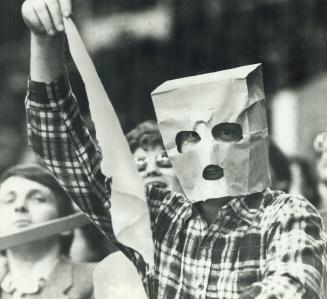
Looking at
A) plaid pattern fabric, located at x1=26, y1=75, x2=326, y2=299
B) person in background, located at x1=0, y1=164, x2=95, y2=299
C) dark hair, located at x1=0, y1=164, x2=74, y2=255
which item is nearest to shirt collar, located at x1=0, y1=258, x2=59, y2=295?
person in background, located at x1=0, y1=164, x2=95, y2=299

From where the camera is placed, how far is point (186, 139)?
1560 mm

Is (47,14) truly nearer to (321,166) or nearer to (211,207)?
(211,207)

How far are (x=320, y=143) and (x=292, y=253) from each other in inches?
21.4

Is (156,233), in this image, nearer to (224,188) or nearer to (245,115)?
(224,188)

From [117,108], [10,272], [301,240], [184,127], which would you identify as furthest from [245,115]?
[10,272]

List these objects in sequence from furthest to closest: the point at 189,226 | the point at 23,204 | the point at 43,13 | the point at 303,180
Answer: the point at 23,204, the point at 303,180, the point at 189,226, the point at 43,13

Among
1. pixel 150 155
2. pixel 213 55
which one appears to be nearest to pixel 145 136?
pixel 150 155

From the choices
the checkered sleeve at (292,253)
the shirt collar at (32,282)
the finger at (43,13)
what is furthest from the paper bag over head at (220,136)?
the shirt collar at (32,282)

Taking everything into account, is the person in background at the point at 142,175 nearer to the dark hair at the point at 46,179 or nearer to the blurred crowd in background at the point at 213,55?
the blurred crowd in background at the point at 213,55

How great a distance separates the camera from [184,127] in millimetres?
1554

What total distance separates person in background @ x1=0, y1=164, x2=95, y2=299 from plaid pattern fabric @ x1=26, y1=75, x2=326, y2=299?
0.96ft

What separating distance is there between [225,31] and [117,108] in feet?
1.25

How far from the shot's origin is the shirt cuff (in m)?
1.53

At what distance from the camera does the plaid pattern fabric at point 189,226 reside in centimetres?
142
